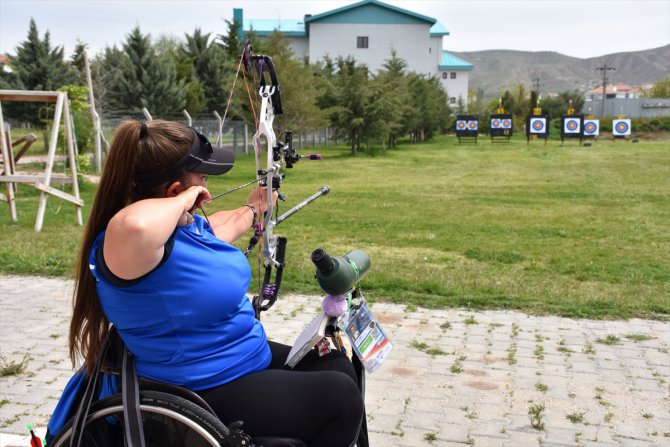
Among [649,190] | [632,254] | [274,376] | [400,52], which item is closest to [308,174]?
[649,190]

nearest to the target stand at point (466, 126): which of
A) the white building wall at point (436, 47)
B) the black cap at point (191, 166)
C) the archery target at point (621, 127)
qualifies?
the archery target at point (621, 127)

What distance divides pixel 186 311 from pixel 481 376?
2487mm

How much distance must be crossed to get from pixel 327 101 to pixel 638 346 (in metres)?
25.2

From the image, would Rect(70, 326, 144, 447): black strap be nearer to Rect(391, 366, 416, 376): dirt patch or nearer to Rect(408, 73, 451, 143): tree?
Rect(391, 366, 416, 376): dirt patch

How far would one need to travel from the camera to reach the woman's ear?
2.13 m

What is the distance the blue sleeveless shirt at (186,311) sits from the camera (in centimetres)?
199

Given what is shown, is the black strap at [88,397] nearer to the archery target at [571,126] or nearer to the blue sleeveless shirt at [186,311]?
the blue sleeveless shirt at [186,311]

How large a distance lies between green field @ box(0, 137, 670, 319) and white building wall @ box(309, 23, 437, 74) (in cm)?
4737

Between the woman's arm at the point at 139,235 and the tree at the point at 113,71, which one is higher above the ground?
the tree at the point at 113,71

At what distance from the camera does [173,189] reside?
2137 millimetres

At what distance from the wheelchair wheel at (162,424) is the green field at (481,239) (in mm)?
3711

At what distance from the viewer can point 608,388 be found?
12.6ft

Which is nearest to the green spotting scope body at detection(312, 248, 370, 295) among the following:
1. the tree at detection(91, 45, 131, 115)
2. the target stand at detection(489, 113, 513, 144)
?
the tree at detection(91, 45, 131, 115)

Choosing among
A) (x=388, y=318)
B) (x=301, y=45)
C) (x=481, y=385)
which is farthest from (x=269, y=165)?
(x=301, y=45)
